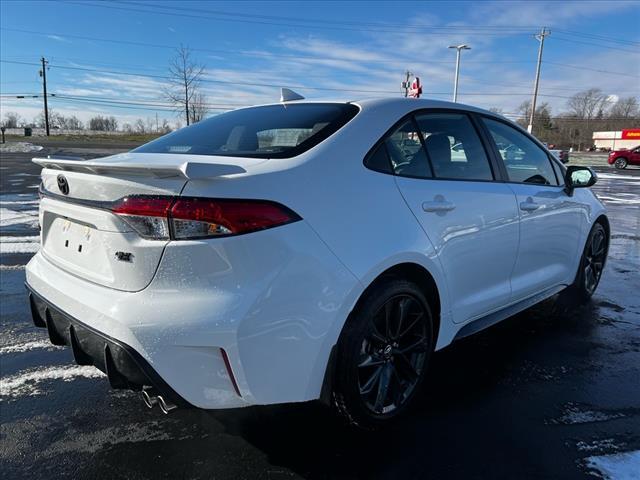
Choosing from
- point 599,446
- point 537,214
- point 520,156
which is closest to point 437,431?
point 599,446

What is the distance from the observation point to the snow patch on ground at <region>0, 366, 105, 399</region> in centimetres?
300

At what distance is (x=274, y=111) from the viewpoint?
3.13m

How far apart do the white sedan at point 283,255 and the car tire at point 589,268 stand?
60.2 inches

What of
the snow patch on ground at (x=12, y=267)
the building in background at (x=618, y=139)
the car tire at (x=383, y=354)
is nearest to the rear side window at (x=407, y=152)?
the car tire at (x=383, y=354)

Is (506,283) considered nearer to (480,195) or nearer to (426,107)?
(480,195)

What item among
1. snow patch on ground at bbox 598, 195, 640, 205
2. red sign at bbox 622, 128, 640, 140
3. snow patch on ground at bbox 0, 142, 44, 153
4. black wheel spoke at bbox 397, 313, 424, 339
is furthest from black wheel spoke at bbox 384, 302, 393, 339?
red sign at bbox 622, 128, 640, 140

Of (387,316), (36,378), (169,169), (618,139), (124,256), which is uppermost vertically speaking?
(618,139)

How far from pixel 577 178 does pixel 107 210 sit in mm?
3635

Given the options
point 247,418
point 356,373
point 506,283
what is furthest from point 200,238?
point 506,283

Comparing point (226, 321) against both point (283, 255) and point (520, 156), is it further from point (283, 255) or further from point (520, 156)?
point (520, 156)

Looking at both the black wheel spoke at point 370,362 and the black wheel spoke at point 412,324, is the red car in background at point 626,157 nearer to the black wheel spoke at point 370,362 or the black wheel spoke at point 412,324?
the black wheel spoke at point 412,324

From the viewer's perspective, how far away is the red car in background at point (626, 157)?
30609mm

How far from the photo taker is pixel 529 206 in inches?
135

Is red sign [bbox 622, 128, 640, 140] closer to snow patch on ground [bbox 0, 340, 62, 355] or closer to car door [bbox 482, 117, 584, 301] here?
car door [bbox 482, 117, 584, 301]
